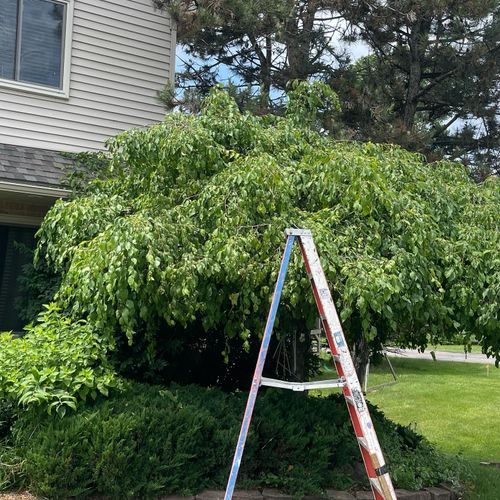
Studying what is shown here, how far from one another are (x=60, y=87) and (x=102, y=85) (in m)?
0.65

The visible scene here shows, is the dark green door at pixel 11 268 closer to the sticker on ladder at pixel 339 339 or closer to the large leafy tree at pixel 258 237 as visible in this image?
the large leafy tree at pixel 258 237

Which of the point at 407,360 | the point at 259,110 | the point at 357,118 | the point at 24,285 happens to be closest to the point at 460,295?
the point at 24,285

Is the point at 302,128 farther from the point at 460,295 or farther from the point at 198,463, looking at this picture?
the point at 198,463

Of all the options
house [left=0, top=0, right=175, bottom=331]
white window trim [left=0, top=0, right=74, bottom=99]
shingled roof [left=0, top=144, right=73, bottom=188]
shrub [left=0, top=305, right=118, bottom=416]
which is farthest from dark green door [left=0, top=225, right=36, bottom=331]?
shrub [left=0, top=305, right=118, bottom=416]

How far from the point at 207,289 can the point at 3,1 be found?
6480 mm

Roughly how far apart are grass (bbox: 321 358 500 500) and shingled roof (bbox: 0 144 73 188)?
17.1 ft

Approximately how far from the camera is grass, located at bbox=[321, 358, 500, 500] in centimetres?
1012

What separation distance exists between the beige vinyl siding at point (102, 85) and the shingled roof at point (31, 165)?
23cm

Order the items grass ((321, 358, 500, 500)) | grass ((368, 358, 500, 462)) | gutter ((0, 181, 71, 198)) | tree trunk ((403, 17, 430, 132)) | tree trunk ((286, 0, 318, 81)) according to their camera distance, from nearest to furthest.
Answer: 1. gutter ((0, 181, 71, 198))
2. grass ((321, 358, 500, 500))
3. grass ((368, 358, 500, 462))
4. tree trunk ((286, 0, 318, 81))
5. tree trunk ((403, 17, 430, 132))

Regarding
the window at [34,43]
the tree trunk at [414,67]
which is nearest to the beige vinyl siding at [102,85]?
the window at [34,43]

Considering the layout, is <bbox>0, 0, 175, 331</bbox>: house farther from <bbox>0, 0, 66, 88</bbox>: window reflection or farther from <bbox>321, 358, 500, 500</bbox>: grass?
<bbox>321, 358, 500, 500</bbox>: grass

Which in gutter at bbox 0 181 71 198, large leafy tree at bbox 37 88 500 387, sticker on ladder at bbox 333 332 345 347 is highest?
gutter at bbox 0 181 71 198

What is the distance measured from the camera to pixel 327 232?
18.9 ft

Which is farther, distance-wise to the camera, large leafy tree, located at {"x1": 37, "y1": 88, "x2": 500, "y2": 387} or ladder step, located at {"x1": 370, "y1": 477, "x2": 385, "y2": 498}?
large leafy tree, located at {"x1": 37, "y1": 88, "x2": 500, "y2": 387}
